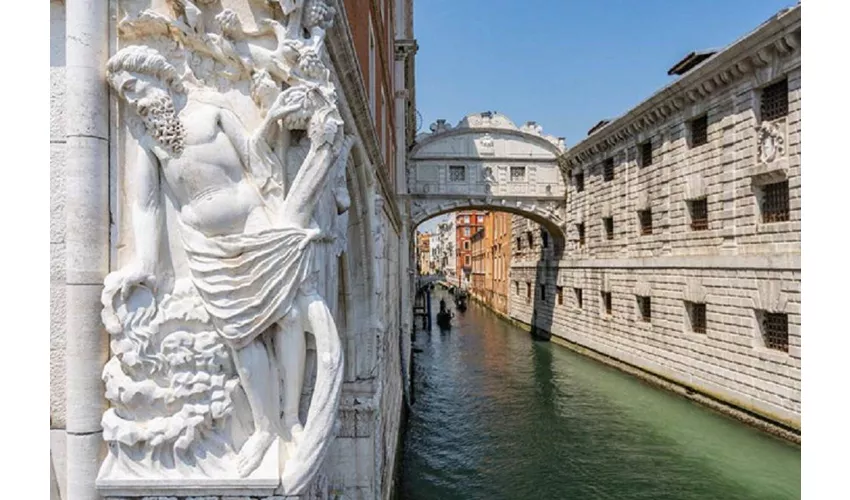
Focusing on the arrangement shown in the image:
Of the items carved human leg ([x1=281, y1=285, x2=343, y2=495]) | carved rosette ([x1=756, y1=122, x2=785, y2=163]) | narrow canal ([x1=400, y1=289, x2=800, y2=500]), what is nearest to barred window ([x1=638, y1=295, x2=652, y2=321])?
narrow canal ([x1=400, y1=289, x2=800, y2=500])

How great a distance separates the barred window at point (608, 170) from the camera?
57.7 ft

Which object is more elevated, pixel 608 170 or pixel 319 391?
pixel 608 170

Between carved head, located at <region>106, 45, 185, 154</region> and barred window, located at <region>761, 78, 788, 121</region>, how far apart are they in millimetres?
12075

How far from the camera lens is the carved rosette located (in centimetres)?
1007

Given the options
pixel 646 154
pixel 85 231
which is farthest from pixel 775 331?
pixel 85 231

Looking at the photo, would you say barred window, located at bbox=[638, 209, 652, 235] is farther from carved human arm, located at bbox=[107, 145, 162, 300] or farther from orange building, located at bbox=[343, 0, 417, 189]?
carved human arm, located at bbox=[107, 145, 162, 300]

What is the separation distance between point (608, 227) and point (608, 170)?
2165mm

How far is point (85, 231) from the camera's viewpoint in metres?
2.26

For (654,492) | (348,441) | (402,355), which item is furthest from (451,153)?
(348,441)

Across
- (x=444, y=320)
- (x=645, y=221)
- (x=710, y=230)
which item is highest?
(x=645, y=221)

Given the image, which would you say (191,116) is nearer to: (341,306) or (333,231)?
(333,231)

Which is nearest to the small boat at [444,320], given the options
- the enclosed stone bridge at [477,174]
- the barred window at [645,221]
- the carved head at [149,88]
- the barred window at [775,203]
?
the enclosed stone bridge at [477,174]

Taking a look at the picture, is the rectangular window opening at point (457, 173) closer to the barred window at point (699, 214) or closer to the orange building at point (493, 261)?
the barred window at point (699, 214)

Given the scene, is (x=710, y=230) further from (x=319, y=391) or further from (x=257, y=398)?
(x=257, y=398)
